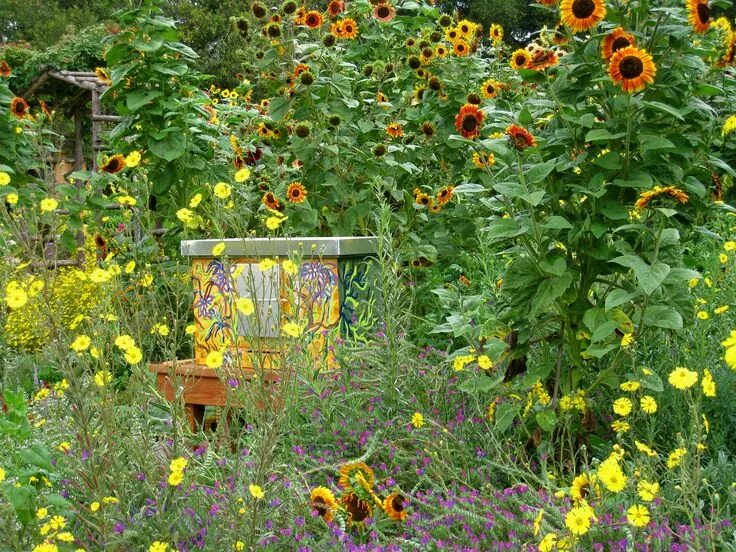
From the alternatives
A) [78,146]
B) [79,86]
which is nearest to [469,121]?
[79,86]

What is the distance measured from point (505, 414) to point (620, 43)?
1.15 m

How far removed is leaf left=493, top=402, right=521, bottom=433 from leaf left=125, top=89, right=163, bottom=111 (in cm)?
292

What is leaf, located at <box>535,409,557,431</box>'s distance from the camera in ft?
8.38

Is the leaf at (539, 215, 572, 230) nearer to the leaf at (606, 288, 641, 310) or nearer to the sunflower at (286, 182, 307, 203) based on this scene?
the leaf at (606, 288, 641, 310)

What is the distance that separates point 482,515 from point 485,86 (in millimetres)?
3030

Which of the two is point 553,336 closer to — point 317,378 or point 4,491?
point 317,378

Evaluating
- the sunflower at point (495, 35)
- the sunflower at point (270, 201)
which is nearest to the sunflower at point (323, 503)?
the sunflower at point (270, 201)

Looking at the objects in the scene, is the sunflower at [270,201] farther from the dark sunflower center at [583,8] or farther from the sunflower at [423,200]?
the dark sunflower center at [583,8]

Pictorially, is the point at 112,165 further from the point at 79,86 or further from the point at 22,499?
the point at 79,86

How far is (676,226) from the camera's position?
2.62 metres

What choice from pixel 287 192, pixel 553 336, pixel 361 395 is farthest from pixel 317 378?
pixel 287 192

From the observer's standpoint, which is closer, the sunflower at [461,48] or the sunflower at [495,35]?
the sunflower at [461,48]

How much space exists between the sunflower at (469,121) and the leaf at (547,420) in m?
0.93

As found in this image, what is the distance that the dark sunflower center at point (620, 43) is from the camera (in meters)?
2.29
